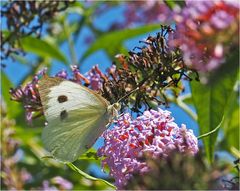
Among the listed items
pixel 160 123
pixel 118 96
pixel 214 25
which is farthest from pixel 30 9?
pixel 214 25

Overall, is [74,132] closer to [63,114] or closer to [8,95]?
[63,114]

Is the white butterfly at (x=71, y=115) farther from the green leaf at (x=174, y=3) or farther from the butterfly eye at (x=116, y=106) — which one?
the green leaf at (x=174, y=3)

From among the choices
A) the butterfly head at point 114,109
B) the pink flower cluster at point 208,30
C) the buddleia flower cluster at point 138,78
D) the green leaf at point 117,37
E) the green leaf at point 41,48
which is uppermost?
the green leaf at point 117,37

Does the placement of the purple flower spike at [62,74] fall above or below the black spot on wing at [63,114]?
above

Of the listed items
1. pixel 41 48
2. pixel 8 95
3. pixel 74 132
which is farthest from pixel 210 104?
pixel 8 95

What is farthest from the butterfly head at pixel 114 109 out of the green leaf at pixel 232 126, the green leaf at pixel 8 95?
the green leaf at pixel 8 95

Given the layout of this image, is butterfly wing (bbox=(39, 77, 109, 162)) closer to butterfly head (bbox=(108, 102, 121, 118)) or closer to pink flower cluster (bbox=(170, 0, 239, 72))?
butterfly head (bbox=(108, 102, 121, 118))

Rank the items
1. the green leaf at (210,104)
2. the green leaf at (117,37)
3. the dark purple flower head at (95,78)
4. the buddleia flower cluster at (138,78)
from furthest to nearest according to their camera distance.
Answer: the green leaf at (117,37), the dark purple flower head at (95,78), the green leaf at (210,104), the buddleia flower cluster at (138,78)

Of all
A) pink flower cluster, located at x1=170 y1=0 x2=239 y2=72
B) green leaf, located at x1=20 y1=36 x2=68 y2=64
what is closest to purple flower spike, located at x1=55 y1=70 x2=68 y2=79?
green leaf, located at x1=20 y1=36 x2=68 y2=64

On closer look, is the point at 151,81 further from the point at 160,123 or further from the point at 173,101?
the point at 173,101
